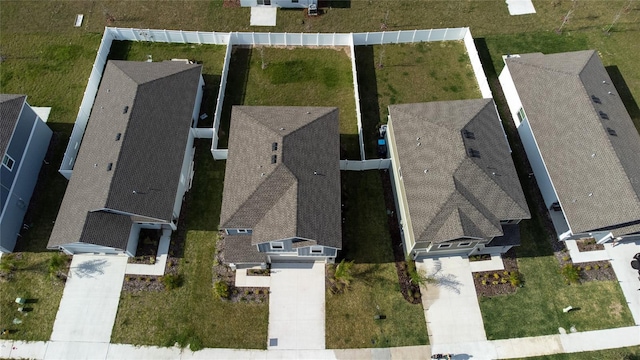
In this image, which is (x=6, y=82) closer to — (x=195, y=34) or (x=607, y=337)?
(x=195, y=34)

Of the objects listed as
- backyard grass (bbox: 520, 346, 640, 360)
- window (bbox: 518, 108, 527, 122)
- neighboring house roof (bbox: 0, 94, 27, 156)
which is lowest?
backyard grass (bbox: 520, 346, 640, 360)

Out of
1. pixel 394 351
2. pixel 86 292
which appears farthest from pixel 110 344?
pixel 394 351

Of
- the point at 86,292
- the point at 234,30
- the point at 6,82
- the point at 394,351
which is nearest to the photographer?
the point at 394,351

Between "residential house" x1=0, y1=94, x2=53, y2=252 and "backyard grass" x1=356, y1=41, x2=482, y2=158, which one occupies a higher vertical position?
"backyard grass" x1=356, y1=41, x2=482, y2=158

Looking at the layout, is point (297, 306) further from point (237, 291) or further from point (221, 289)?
point (221, 289)

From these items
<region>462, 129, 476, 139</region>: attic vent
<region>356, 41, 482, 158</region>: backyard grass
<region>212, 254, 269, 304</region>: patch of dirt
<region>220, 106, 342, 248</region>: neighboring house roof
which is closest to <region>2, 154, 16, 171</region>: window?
<region>220, 106, 342, 248</region>: neighboring house roof

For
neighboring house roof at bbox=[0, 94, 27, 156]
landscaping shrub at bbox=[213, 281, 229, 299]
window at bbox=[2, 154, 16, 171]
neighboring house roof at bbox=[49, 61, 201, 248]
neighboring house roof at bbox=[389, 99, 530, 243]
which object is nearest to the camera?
neighboring house roof at bbox=[389, 99, 530, 243]

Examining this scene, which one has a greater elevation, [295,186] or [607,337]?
[295,186]

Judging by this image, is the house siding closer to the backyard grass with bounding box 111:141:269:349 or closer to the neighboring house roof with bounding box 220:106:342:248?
the neighboring house roof with bounding box 220:106:342:248
